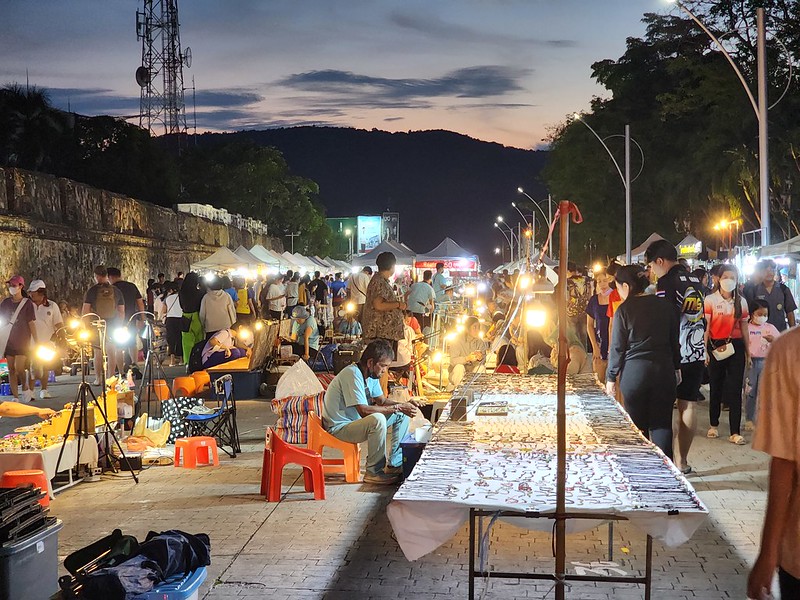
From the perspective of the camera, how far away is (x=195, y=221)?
131ft

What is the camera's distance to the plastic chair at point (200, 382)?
13.6 metres

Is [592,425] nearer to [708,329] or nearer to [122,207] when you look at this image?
[708,329]

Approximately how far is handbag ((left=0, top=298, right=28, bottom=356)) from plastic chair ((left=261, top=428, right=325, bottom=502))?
7.20 m

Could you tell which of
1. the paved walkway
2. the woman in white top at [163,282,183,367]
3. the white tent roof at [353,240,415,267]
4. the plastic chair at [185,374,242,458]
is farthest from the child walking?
the white tent roof at [353,240,415,267]

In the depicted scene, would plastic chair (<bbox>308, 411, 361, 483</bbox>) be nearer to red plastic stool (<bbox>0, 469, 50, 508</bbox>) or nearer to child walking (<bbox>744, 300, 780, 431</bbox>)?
red plastic stool (<bbox>0, 469, 50, 508</bbox>)

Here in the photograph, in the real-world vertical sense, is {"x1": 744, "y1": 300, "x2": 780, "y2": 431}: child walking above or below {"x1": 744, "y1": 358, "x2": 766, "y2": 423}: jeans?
above

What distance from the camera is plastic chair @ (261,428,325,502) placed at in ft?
26.7

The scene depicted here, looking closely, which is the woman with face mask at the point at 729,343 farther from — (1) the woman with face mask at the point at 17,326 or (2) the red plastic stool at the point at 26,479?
(1) the woman with face mask at the point at 17,326

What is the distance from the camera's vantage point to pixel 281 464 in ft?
26.8

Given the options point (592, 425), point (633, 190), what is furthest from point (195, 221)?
point (592, 425)

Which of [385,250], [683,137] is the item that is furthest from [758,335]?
[683,137]

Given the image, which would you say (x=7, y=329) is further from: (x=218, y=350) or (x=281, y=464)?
(x=281, y=464)

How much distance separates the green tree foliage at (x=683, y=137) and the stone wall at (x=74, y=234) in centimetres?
1967

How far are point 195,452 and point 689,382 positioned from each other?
5107 mm
